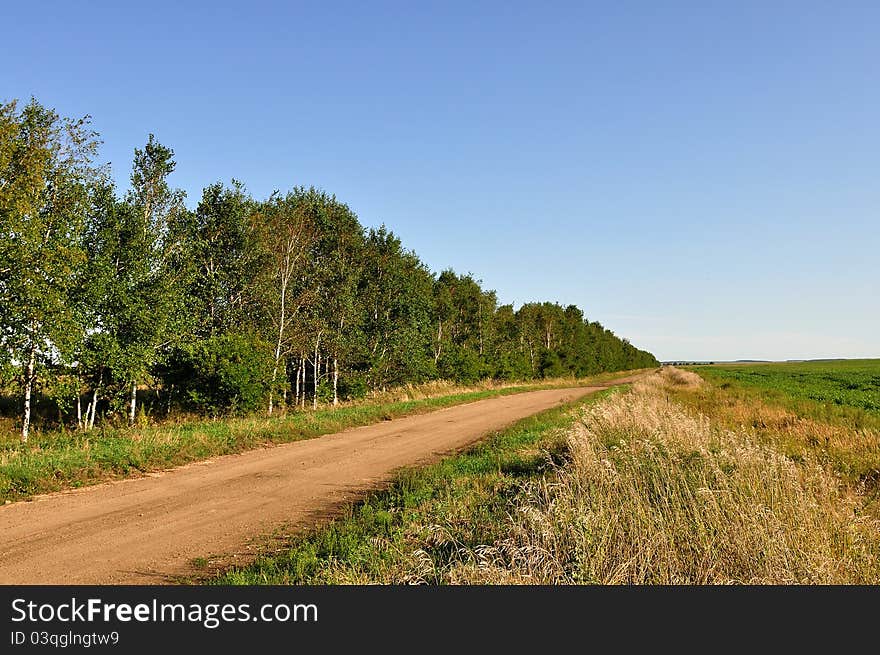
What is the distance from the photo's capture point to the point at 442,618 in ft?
14.8

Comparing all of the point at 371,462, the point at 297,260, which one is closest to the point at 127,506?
the point at 371,462

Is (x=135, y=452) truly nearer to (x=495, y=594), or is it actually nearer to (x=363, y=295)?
(x=495, y=594)

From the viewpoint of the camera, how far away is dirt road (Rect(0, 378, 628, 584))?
6531 mm

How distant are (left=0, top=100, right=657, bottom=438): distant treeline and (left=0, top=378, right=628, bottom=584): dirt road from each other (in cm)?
996

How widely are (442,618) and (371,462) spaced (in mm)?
9618

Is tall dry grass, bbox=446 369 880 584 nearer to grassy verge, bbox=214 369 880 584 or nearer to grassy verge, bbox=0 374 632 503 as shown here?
grassy verge, bbox=214 369 880 584

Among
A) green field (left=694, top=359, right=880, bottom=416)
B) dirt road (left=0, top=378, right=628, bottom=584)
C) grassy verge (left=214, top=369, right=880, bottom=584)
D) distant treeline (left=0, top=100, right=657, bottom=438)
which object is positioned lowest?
green field (left=694, top=359, right=880, bottom=416)

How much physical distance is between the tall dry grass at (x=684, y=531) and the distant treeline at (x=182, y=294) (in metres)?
18.5

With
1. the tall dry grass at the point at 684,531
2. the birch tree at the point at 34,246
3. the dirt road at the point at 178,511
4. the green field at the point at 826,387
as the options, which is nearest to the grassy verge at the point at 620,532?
the tall dry grass at the point at 684,531

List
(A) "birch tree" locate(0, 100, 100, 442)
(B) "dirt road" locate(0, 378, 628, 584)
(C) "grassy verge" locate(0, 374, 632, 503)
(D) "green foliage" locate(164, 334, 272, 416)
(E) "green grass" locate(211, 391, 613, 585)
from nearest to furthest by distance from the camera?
1. (E) "green grass" locate(211, 391, 613, 585)
2. (B) "dirt road" locate(0, 378, 628, 584)
3. (C) "grassy verge" locate(0, 374, 632, 503)
4. (A) "birch tree" locate(0, 100, 100, 442)
5. (D) "green foliage" locate(164, 334, 272, 416)

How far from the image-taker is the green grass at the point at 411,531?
596 centimetres

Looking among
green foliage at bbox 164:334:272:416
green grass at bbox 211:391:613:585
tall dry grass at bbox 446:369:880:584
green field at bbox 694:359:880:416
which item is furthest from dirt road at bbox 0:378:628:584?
green field at bbox 694:359:880:416

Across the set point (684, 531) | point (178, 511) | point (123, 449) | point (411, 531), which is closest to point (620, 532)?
point (684, 531)

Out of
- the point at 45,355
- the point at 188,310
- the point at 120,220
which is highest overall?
the point at 120,220
